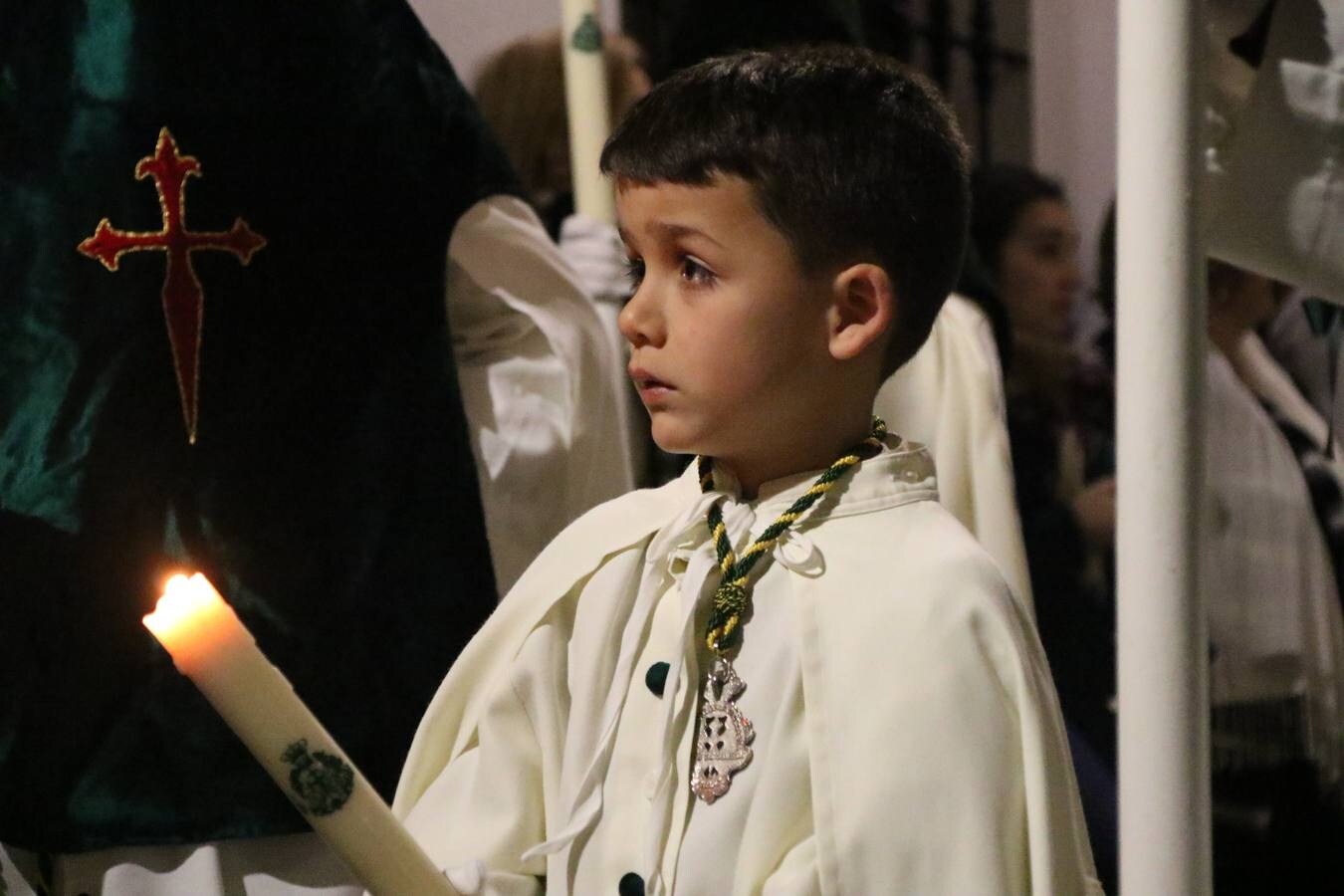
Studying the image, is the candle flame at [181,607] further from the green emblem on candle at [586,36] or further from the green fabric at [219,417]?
the green emblem on candle at [586,36]

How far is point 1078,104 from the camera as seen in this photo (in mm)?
2324

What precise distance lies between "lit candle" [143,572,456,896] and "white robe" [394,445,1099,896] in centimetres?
9

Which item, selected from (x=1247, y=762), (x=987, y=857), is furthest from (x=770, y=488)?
(x=1247, y=762)

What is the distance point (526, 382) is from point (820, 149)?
665 mm

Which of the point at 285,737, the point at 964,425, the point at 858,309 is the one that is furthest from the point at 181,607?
the point at 964,425

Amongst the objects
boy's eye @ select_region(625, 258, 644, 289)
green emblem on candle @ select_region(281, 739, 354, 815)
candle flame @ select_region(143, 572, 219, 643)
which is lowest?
green emblem on candle @ select_region(281, 739, 354, 815)

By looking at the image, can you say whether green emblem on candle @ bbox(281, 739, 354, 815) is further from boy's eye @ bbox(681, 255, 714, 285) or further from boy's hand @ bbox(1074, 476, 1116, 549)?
boy's hand @ bbox(1074, 476, 1116, 549)

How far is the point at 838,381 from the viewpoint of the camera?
1.08 metres

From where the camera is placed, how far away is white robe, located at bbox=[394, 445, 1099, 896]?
99 cm

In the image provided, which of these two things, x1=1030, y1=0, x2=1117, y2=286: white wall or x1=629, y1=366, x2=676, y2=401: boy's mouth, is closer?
x1=629, y1=366, x2=676, y2=401: boy's mouth

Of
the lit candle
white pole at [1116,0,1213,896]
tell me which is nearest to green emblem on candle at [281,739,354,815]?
the lit candle

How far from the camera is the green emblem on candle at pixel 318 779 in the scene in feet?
3.03

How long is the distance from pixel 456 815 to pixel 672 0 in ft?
3.95

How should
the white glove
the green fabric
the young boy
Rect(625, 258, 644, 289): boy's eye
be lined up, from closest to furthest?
the young boy < Rect(625, 258, 644, 289): boy's eye < the green fabric < the white glove
